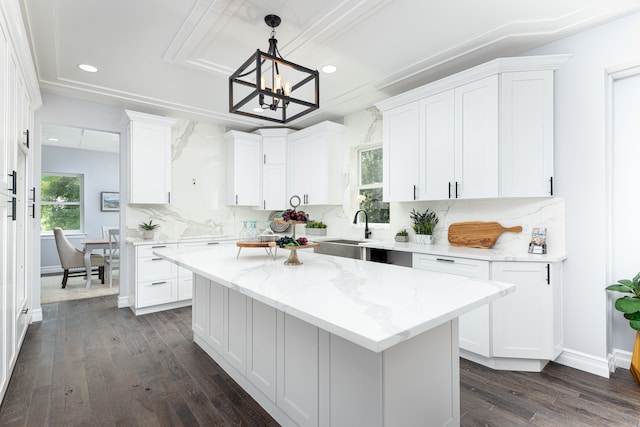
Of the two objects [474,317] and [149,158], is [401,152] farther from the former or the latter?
[149,158]

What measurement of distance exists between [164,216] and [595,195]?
4978mm

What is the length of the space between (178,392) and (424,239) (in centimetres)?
264

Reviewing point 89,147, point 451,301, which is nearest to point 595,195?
point 451,301

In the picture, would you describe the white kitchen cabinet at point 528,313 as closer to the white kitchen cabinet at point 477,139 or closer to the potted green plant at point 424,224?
the white kitchen cabinet at point 477,139

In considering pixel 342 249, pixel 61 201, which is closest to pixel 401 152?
pixel 342 249

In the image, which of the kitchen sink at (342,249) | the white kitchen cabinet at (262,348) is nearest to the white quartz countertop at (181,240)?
the kitchen sink at (342,249)

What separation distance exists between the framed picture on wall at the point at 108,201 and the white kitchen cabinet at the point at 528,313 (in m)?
8.04

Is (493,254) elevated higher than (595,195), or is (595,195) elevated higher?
(595,195)

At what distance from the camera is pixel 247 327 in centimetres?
223

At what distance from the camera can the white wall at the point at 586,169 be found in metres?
2.52

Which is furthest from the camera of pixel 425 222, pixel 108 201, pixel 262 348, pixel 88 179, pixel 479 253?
pixel 108 201

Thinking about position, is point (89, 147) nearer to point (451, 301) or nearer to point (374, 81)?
point (374, 81)

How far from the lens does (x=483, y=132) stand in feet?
9.52

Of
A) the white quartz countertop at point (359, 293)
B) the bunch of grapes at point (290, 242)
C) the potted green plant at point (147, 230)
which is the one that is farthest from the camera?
the potted green plant at point (147, 230)
